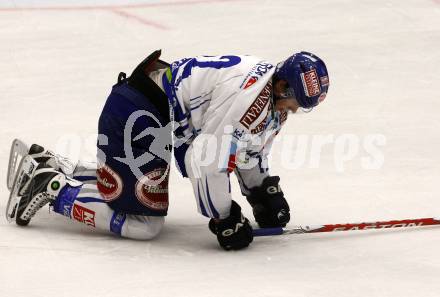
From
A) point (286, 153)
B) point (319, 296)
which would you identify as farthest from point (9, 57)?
point (319, 296)

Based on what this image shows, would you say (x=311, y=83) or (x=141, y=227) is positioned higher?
(x=311, y=83)

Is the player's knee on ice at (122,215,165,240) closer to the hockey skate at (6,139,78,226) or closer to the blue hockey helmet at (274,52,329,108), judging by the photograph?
the hockey skate at (6,139,78,226)

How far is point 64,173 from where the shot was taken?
4.36m

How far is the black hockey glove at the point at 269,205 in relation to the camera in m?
4.18

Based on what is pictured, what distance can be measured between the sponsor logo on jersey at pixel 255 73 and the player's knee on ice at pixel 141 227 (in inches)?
28.4

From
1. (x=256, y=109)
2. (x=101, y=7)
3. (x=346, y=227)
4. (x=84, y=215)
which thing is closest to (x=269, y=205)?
(x=346, y=227)

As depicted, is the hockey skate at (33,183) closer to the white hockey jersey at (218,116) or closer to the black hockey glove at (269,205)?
the white hockey jersey at (218,116)

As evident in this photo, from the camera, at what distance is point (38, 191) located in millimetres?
4160

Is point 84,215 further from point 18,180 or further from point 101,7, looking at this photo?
point 101,7

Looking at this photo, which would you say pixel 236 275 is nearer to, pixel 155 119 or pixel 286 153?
pixel 155 119

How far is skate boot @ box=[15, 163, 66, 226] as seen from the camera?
4.09 m

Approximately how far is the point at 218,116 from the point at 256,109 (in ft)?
0.47

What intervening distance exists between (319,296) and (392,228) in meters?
0.85

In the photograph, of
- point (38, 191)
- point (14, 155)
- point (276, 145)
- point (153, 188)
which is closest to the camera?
point (153, 188)
